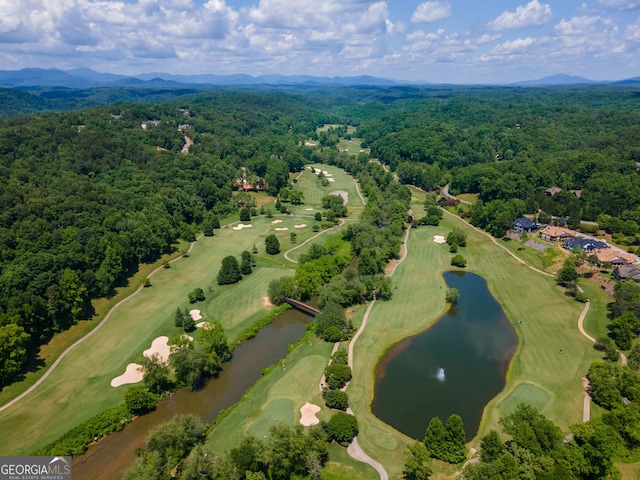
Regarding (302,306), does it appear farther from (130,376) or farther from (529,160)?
(529,160)

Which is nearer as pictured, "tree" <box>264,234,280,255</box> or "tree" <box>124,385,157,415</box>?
"tree" <box>124,385,157,415</box>

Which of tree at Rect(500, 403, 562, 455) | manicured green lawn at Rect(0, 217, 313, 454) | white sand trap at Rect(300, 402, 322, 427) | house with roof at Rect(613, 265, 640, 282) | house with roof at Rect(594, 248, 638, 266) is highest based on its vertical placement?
tree at Rect(500, 403, 562, 455)

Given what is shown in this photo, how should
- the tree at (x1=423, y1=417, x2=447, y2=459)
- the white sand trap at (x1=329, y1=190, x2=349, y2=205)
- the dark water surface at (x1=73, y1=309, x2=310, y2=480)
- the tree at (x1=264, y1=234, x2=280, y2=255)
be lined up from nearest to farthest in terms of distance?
the tree at (x1=423, y1=417, x2=447, y2=459)
the dark water surface at (x1=73, y1=309, x2=310, y2=480)
the tree at (x1=264, y1=234, x2=280, y2=255)
the white sand trap at (x1=329, y1=190, x2=349, y2=205)

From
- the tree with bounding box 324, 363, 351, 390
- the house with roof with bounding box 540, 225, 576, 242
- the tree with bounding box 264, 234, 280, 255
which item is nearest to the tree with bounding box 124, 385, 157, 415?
the tree with bounding box 324, 363, 351, 390

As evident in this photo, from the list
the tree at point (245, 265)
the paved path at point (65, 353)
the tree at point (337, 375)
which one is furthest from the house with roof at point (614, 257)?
the paved path at point (65, 353)

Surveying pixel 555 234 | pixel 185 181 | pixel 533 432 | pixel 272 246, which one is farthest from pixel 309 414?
pixel 185 181

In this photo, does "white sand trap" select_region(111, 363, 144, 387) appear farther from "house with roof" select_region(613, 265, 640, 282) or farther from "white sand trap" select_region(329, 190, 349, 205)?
"white sand trap" select_region(329, 190, 349, 205)

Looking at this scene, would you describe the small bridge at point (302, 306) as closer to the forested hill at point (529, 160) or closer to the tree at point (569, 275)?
the tree at point (569, 275)
